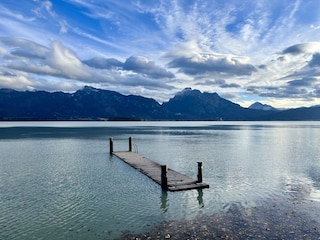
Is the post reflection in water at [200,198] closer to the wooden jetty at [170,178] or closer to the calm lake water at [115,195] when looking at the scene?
the calm lake water at [115,195]

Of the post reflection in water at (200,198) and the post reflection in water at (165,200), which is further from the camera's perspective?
the post reflection in water at (200,198)

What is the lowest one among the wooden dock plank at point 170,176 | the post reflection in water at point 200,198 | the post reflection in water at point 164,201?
the post reflection in water at point 200,198

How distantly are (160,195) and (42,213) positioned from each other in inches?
407

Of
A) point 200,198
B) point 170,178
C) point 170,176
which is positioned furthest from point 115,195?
point 170,176

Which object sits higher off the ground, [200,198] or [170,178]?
[170,178]

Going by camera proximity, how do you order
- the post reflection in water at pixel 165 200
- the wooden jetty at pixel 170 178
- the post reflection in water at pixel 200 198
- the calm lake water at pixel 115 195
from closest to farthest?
1. the calm lake water at pixel 115 195
2. the post reflection in water at pixel 165 200
3. the post reflection in water at pixel 200 198
4. the wooden jetty at pixel 170 178

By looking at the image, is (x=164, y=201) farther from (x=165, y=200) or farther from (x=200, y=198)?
(x=200, y=198)

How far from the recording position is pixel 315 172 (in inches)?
1420

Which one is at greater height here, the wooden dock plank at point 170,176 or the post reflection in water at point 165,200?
the wooden dock plank at point 170,176

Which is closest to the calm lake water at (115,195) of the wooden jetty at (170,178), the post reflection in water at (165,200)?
the post reflection in water at (165,200)

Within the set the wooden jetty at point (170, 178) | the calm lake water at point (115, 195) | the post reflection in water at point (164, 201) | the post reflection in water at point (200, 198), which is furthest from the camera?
the wooden jetty at point (170, 178)

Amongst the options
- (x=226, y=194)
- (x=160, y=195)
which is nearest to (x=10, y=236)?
(x=160, y=195)

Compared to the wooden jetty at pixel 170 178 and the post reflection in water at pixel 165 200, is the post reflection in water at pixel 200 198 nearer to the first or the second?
the post reflection in water at pixel 165 200

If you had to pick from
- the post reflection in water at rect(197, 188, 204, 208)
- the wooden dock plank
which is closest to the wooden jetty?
the wooden dock plank
